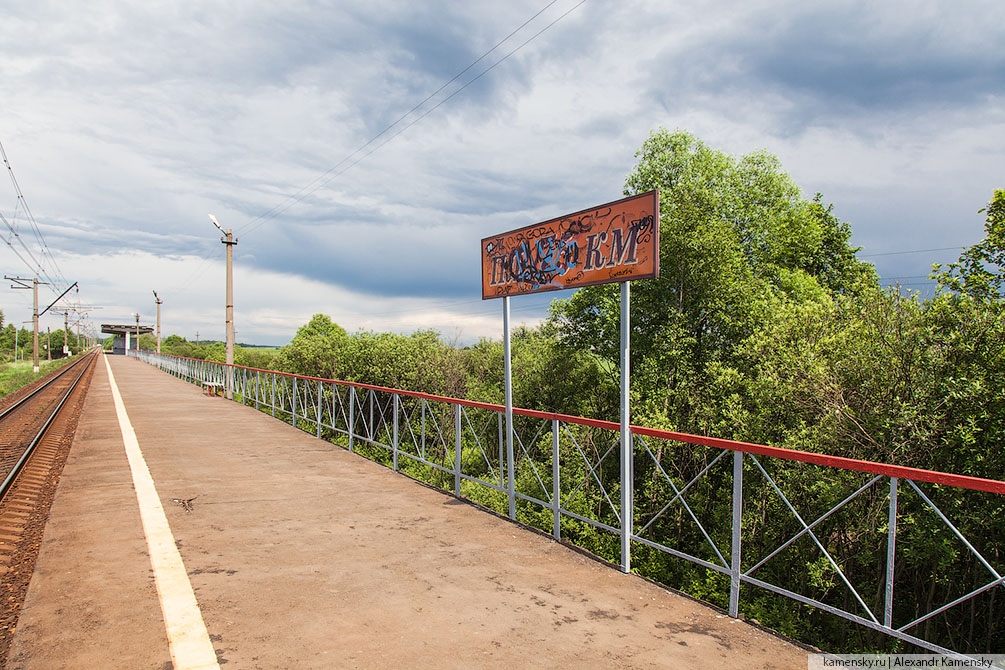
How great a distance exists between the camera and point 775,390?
1053 centimetres

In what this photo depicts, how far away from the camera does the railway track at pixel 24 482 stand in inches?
168

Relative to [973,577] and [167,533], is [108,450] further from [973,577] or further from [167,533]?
[973,577]

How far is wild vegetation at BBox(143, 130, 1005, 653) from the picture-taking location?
7.30 m

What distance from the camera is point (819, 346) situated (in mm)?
10156

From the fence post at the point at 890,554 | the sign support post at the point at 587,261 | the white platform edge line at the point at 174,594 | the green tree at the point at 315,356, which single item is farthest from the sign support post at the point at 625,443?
the green tree at the point at 315,356

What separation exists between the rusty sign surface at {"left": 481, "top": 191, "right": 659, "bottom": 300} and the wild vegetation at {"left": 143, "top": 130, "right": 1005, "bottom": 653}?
1.56 m

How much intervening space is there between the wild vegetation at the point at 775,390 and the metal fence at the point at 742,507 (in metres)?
0.07

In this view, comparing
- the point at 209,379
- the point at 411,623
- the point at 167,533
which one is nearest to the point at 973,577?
the point at 411,623

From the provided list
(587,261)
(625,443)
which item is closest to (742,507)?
(625,443)

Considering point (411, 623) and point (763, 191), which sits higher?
point (763, 191)

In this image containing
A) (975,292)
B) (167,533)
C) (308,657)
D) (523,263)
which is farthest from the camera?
(975,292)

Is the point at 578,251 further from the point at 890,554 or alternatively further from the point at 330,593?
the point at 330,593

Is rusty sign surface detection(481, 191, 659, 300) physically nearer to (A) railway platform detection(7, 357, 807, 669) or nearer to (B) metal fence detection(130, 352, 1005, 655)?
(B) metal fence detection(130, 352, 1005, 655)

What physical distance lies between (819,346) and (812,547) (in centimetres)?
327
